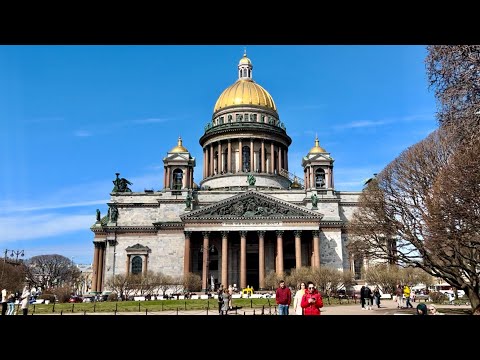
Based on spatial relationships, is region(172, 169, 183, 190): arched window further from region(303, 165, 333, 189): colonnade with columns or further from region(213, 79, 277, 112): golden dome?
region(303, 165, 333, 189): colonnade with columns

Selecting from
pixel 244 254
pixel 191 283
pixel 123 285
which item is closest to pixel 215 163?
pixel 244 254

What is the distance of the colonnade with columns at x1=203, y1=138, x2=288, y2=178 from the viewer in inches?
2968

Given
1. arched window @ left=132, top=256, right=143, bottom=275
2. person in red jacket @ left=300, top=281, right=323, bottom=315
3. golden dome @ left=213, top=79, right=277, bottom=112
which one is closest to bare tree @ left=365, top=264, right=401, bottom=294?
arched window @ left=132, top=256, right=143, bottom=275

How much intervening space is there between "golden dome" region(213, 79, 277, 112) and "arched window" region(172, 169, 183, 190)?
58.8 feet

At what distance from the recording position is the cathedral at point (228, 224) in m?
60.4

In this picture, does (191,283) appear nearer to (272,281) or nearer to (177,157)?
(272,281)

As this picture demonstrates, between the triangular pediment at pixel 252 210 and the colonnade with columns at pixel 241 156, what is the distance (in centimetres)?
1333

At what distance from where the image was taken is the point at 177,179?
68.8 m

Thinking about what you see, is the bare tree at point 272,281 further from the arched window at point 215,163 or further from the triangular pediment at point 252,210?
the arched window at point 215,163

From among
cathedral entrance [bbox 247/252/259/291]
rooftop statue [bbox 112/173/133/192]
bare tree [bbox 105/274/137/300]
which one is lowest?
bare tree [bbox 105/274/137/300]

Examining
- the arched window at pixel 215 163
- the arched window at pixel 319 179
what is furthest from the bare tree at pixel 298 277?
the arched window at pixel 215 163
